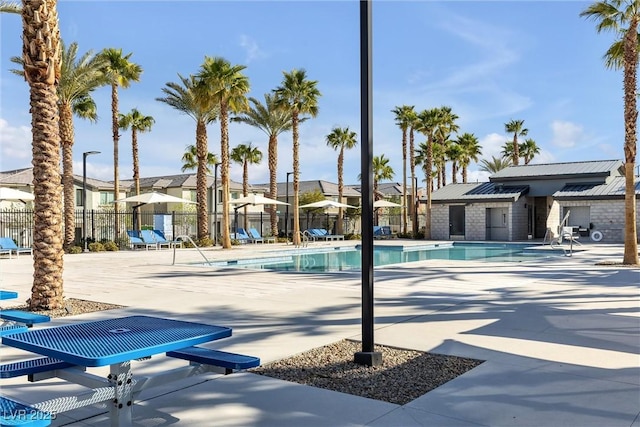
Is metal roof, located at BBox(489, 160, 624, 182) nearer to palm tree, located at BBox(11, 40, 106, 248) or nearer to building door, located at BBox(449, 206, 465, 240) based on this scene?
building door, located at BBox(449, 206, 465, 240)

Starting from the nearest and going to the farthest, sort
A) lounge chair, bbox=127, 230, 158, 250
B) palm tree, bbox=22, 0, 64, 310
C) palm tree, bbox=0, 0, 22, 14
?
palm tree, bbox=22, 0, 64, 310, palm tree, bbox=0, 0, 22, 14, lounge chair, bbox=127, 230, 158, 250

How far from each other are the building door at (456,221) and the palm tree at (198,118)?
14696 mm

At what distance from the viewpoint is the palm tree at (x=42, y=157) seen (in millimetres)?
8047

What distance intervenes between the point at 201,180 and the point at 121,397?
26.5 meters

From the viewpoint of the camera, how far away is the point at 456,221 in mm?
33938

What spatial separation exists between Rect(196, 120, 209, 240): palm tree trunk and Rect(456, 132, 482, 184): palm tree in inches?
1034

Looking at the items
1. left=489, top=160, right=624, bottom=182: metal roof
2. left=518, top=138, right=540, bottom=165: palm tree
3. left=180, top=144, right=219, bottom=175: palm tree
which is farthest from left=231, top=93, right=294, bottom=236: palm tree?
left=518, top=138, right=540, bottom=165: palm tree

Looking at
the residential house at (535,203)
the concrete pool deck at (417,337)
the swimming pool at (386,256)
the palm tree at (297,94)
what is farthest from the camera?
the palm tree at (297,94)

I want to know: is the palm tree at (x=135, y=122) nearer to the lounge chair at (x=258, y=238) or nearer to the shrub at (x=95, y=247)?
the lounge chair at (x=258, y=238)

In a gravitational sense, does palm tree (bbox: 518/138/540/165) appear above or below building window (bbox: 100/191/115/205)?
above

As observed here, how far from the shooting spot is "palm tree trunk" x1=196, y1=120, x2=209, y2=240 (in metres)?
28.9

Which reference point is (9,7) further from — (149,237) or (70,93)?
(149,237)

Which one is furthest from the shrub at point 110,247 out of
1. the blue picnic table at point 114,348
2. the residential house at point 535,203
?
the blue picnic table at point 114,348

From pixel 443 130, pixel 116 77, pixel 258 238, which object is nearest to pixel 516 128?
pixel 443 130
